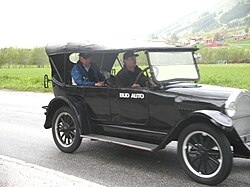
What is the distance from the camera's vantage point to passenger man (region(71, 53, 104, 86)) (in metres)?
7.23

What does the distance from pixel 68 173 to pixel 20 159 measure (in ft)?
4.09

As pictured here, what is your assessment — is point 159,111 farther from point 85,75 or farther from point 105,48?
point 85,75

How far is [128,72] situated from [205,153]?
1954 millimetres

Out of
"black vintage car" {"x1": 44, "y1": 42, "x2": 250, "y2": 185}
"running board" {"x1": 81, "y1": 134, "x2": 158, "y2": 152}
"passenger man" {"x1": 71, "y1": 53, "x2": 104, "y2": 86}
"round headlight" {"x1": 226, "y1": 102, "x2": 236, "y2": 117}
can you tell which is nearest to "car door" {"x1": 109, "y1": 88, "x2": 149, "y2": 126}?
"black vintage car" {"x1": 44, "y1": 42, "x2": 250, "y2": 185}

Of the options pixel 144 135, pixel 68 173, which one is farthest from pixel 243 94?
pixel 68 173

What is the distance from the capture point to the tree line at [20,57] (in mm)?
61900

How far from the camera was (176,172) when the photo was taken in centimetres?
588

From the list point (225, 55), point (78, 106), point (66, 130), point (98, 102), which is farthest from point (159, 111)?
point (225, 55)

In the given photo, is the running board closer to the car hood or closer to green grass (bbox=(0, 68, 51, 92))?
the car hood

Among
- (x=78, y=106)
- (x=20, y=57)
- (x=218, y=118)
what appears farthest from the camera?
(x=20, y=57)

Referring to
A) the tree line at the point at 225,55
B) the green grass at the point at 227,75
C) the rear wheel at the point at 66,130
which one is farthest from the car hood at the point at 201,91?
the tree line at the point at 225,55

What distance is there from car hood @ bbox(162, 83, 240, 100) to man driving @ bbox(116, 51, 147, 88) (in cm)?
68

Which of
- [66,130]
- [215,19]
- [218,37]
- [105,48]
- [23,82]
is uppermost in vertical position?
[215,19]

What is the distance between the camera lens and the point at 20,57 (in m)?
65.6
